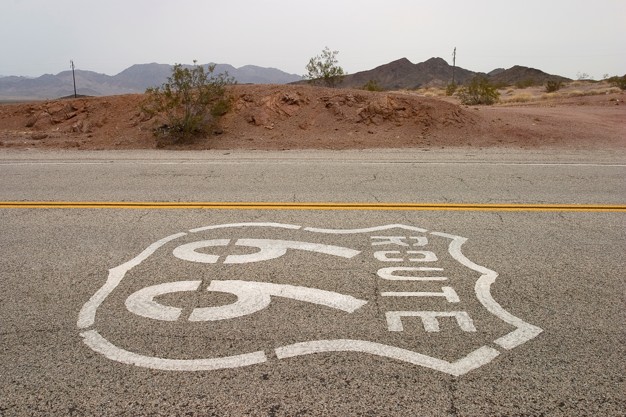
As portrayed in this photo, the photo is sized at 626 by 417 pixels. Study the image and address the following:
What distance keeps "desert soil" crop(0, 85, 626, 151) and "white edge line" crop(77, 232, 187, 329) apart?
9.38 meters

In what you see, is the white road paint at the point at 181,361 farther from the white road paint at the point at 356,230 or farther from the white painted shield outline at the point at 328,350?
the white road paint at the point at 356,230

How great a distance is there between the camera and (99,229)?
19.4 ft

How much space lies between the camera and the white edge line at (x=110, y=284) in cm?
368

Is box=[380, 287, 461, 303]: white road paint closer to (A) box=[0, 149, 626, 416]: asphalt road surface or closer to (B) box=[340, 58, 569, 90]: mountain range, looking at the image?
(A) box=[0, 149, 626, 416]: asphalt road surface

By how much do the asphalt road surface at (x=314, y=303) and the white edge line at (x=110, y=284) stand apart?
0.8 inches

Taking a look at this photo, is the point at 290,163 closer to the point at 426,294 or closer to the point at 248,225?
the point at 248,225

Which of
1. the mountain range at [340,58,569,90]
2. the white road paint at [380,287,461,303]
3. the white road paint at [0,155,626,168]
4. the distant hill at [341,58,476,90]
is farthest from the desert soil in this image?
the distant hill at [341,58,476,90]

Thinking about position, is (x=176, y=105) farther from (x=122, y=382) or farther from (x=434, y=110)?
(x=122, y=382)

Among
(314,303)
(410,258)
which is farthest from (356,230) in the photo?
(314,303)

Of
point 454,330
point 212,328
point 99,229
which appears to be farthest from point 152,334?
point 99,229

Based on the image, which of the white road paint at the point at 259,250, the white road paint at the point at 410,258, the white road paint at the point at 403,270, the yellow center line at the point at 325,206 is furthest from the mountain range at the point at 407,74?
the white road paint at the point at 403,270

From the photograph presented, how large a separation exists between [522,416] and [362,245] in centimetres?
276

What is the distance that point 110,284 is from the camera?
4297mm

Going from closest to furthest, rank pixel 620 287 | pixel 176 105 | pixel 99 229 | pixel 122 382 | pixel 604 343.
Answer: pixel 122 382 → pixel 604 343 → pixel 620 287 → pixel 99 229 → pixel 176 105
